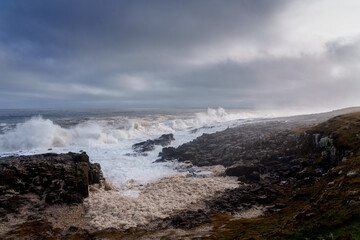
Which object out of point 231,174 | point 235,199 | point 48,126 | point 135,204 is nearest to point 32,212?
point 135,204

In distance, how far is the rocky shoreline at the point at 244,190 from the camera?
1195 centimetres

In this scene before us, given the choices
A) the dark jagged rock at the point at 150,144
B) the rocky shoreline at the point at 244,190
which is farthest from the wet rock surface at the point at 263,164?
the dark jagged rock at the point at 150,144

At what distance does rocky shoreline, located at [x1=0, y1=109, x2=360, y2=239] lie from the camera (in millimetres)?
11953

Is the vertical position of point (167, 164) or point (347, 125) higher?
point (347, 125)

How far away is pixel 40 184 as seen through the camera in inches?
760

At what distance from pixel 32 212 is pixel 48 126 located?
116 ft

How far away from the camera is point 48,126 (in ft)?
153

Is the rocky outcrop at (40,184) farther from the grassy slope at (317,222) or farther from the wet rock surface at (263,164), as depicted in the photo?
the grassy slope at (317,222)

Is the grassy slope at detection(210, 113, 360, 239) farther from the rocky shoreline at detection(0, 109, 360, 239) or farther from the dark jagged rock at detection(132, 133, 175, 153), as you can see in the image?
the dark jagged rock at detection(132, 133, 175, 153)

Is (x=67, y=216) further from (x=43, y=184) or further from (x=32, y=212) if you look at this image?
(x=43, y=184)

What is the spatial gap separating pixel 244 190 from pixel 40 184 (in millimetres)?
19093

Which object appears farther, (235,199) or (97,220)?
(235,199)

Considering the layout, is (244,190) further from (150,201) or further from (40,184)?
(40,184)

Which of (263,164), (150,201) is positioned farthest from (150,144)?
(150,201)
